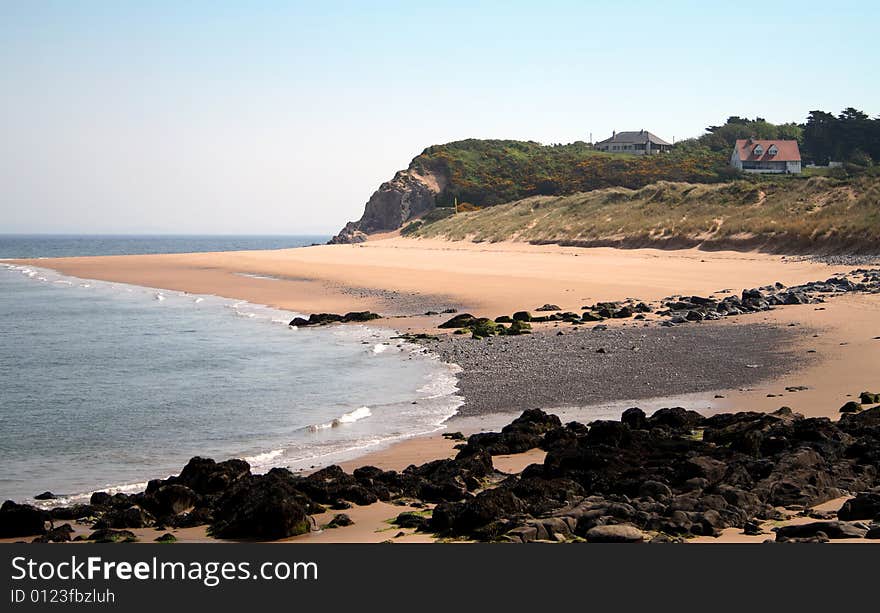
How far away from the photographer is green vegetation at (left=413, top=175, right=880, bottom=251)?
39.1 meters

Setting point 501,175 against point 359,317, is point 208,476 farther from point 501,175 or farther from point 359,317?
point 501,175

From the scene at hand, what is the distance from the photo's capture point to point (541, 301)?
27.1 m

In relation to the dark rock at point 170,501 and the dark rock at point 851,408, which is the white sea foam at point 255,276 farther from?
the dark rock at point 170,501

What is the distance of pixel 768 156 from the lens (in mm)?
82000

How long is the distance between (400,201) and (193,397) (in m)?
79.4

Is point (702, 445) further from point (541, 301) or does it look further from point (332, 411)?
point (541, 301)

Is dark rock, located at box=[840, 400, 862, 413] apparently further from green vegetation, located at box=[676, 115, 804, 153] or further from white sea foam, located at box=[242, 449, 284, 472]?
green vegetation, located at box=[676, 115, 804, 153]

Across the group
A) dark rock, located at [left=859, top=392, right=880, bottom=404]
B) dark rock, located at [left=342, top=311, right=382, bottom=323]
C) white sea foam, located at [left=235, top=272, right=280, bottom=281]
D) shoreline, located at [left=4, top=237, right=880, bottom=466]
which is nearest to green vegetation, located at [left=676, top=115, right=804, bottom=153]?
shoreline, located at [left=4, top=237, right=880, bottom=466]

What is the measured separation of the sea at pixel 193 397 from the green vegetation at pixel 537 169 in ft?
197

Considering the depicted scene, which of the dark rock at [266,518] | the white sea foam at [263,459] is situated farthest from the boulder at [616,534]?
the white sea foam at [263,459]

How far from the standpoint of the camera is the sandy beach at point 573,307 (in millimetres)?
12547

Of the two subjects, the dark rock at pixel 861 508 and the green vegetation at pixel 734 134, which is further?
the green vegetation at pixel 734 134

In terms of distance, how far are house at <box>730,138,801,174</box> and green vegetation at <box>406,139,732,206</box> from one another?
2091 millimetres

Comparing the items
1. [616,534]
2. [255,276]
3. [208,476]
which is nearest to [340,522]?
[208,476]
